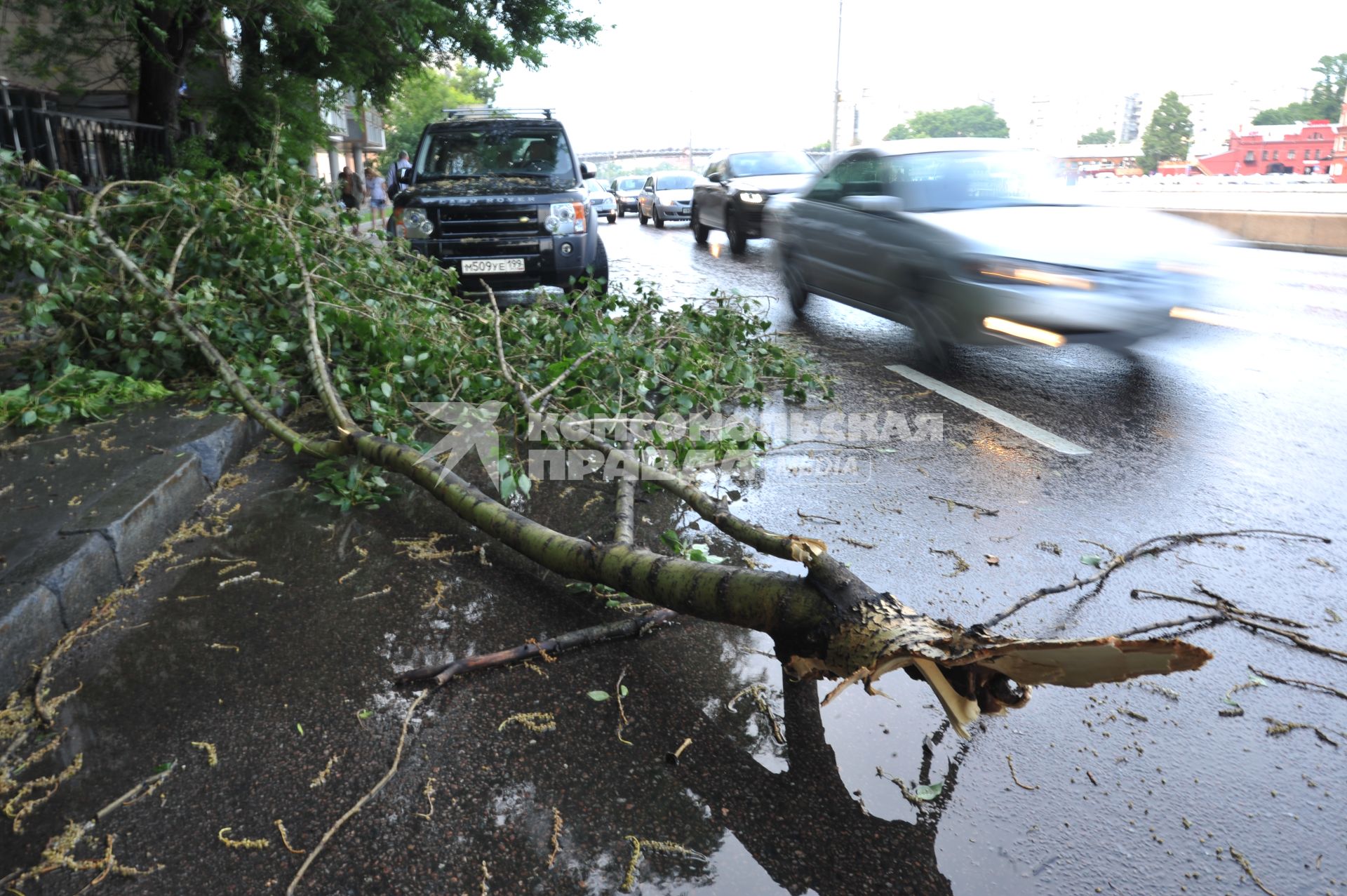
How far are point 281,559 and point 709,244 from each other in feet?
56.9

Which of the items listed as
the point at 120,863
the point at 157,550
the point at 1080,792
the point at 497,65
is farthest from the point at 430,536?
the point at 497,65

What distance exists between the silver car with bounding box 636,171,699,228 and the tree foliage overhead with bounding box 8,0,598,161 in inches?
524

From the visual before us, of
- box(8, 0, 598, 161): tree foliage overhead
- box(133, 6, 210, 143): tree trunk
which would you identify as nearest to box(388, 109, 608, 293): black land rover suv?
box(8, 0, 598, 161): tree foliage overhead

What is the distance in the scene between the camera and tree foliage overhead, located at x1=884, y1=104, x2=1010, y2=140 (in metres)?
111

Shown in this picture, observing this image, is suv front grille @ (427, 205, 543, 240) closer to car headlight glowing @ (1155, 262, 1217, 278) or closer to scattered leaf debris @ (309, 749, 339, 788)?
car headlight glowing @ (1155, 262, 1217, 278)

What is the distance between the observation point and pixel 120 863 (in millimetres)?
2279

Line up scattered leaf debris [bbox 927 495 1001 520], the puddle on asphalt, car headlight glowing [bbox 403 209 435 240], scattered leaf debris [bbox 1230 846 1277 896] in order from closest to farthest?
scattered leaf debris [bbox 1230 846 1277 896]
the puddle on asphalt
scattered leaf debris [bbox 927 495 1001 520]
car headlight glowing [bbox 403 209 435 240]

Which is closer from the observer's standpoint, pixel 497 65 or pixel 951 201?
pixel 951 201

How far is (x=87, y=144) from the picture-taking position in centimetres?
1033

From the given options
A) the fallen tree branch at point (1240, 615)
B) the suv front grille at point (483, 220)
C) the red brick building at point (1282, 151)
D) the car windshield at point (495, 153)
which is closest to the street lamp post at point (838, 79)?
the red brick building at point (1282, 151)

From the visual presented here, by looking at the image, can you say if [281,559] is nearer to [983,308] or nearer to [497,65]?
[983,308]

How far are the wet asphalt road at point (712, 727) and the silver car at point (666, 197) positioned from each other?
23728 mm

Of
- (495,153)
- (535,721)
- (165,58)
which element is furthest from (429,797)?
(165,58)

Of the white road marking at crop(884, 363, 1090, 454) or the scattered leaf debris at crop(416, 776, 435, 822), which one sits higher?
the white road marking at crop(884, 363, 1090, 454)
